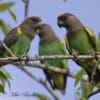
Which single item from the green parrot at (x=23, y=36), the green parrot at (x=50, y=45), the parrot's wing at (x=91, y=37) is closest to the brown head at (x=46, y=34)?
the green parrot at (x=50, y=45)

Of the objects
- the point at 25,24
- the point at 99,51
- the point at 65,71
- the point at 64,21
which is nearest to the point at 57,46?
the point at 64,21

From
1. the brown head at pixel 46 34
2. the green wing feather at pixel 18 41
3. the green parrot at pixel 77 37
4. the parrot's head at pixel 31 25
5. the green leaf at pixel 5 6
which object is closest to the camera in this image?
the green leaf at pixel 5 6

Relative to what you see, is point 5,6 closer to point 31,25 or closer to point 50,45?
point 50,45

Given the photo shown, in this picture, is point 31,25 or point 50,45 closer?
point 50,45

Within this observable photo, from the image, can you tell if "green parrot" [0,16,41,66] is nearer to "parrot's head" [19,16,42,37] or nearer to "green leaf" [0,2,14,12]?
"parrot's head" [19,16,42,37]

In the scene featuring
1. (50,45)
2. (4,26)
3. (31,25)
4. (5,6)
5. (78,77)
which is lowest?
(50,45)

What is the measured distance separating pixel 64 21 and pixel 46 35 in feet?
1.01

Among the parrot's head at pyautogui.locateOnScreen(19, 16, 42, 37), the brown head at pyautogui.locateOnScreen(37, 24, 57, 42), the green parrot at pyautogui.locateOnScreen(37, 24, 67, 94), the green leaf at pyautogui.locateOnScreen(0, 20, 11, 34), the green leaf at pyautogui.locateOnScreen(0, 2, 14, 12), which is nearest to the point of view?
the green leaf at pyautogui.locateOnScreen(0, 2, 14, 12)

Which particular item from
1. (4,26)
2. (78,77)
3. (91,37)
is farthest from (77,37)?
(78,77)

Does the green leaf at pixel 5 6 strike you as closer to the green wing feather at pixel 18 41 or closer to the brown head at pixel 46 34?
the green wing feather at pixel 18 41

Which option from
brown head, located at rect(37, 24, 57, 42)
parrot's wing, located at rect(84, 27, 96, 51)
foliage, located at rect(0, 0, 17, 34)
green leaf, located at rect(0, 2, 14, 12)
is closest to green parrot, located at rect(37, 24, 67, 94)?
brown head, located at rect(37, 24, 57, 42)

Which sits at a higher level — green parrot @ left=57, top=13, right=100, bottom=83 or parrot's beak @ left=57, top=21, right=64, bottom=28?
parrot's beak @ left=57, top=21, right=64, bottom=28

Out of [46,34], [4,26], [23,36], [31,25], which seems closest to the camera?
[4,26]

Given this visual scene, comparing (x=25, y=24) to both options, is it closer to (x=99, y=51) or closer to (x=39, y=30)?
(x=39, y=30)
